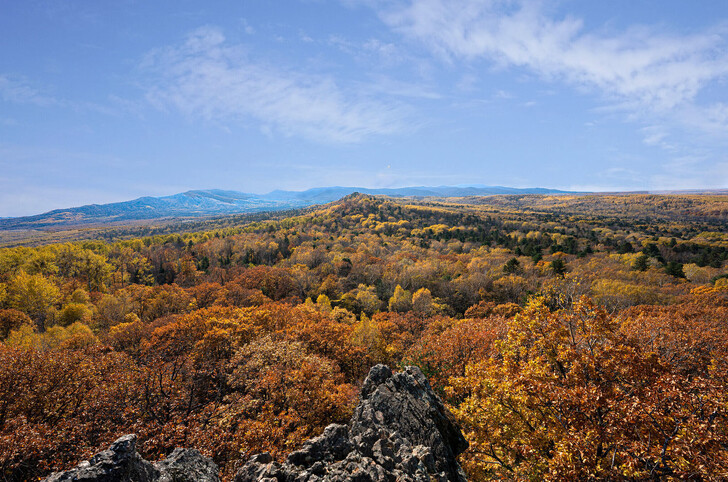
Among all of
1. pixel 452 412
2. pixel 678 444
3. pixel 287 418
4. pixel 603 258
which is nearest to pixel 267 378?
pixel 287 418

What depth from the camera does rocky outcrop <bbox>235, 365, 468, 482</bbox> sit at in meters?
12.6

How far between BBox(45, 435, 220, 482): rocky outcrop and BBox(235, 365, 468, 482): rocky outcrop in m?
2.08

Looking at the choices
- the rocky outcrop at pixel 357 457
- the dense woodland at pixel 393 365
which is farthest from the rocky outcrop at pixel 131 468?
the dense woodland at pixel 393 365

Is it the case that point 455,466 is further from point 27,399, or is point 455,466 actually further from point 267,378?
point 27,399

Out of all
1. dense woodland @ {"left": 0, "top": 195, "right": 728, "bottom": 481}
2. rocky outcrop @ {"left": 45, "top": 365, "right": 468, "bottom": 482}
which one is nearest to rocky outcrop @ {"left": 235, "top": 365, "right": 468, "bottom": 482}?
rocky outcrop @ {"left": 45, "top": 365, "right": 468, "bottom": 482}

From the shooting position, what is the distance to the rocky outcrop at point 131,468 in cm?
980

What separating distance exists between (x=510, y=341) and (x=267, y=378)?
19904 millimetres

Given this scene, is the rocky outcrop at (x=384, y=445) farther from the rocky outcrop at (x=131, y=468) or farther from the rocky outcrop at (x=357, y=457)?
the rocky outcrop at (x=131, y=468)

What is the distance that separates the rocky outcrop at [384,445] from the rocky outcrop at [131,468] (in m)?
2.08

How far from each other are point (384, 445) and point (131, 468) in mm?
10501

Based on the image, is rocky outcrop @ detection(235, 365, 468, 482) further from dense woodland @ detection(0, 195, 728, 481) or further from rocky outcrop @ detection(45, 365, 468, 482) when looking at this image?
dense woodland @ detection(0, 195, 728, 481)

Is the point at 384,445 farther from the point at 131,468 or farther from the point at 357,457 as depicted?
the point at 131,468

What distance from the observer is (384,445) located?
14062mm

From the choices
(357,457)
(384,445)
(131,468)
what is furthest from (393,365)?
(131,468)
